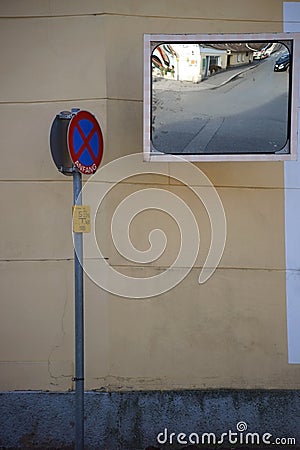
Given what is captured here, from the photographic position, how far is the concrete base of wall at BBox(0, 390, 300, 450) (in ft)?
18.9

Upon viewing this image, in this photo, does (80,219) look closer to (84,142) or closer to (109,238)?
(84,142)

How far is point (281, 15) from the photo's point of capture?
20.0 feet

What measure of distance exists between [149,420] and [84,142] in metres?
2.61

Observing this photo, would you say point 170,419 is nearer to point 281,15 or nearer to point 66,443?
point 66,443

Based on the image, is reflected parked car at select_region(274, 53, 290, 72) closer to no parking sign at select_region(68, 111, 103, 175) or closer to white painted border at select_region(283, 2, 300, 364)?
white painted border at select_region(283, 2, 300, 364)

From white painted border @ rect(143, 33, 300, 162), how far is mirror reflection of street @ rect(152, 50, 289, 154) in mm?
72

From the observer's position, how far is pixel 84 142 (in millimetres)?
5035

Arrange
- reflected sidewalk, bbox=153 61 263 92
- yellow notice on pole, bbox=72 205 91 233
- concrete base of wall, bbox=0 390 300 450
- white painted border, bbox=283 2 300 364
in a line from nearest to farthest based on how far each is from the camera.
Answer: yellow notice on pole, bbox=72 205 91 233 < reflected sidewalk, bbox=153 61 263 92 < concrete base of wall, bbox=0 390 300 450 < white painted border, bbox=283 2 300 364

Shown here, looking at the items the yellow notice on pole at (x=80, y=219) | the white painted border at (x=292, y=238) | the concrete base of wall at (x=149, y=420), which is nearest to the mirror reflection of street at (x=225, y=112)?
the white painted border at (x=292, y=238)

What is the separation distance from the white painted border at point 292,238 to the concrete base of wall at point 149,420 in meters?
0.64

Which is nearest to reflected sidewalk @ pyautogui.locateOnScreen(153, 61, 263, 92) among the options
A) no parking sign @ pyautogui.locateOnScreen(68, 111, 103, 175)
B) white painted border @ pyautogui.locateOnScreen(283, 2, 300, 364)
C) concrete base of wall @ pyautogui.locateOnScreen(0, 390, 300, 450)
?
no parking sign @ pyautogui.locateOnScreen(68, 111, 103, 175)

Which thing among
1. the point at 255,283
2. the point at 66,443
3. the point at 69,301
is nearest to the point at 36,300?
the point at 69,301

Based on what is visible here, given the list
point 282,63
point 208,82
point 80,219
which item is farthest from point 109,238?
point 282,63

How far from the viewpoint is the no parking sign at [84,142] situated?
488cm
